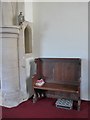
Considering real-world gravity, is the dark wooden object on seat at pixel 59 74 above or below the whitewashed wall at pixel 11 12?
below

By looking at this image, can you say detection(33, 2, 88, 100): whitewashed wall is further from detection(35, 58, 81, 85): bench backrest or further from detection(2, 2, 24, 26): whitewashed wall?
detection(2, 2, 24, 26): whitewashed wall

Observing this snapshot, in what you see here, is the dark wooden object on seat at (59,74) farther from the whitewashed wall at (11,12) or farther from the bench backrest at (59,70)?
the whitewashed wall at (11,12)

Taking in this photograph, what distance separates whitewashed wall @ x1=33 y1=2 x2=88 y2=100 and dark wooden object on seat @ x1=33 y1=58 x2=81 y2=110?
0.15 metres

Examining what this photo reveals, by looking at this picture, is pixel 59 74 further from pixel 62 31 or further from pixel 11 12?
pixel 11 12

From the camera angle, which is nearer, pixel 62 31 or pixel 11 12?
pixel 11 12

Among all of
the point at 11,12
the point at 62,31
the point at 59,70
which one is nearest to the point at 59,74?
the point at 59,70

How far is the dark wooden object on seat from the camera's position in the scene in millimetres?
3646

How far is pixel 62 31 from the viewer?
150 inches

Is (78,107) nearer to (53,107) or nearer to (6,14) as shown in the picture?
(53,107)

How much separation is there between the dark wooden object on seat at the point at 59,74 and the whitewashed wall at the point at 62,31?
15 centimetres

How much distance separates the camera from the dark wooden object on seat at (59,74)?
365cm

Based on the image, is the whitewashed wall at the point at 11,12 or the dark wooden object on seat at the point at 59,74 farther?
the dark wooden object on seat at the point at 59,74

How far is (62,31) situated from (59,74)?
968mm

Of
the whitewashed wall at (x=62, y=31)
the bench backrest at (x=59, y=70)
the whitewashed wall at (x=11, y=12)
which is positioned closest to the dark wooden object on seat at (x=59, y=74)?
the bench backrest at (x=59, y=70)
